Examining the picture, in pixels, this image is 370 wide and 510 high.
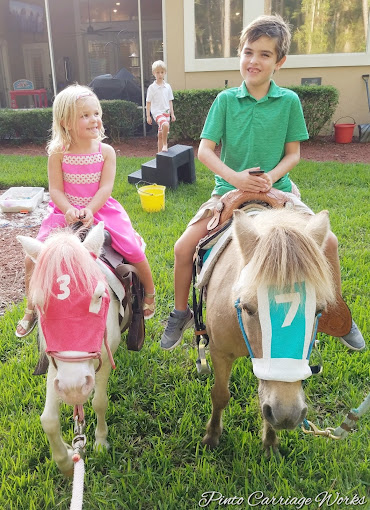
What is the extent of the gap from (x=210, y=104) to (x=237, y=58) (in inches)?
63.5

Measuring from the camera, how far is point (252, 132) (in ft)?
8.28

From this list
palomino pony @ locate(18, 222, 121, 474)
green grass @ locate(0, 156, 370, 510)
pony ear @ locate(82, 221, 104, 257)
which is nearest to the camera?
palomino pony @ locate(18, 222, 121, 474)

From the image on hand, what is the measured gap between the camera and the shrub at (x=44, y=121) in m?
10.6

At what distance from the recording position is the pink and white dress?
2469 mm

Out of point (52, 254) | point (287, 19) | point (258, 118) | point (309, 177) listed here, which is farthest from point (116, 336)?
point (287, 19)

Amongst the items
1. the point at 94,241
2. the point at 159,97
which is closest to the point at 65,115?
the point at 94,241

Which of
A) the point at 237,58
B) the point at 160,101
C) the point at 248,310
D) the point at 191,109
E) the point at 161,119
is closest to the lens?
the point at 248,310

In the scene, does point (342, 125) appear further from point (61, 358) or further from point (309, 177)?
point (61, 358)

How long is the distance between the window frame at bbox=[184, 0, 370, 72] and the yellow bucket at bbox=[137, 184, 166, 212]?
649cm

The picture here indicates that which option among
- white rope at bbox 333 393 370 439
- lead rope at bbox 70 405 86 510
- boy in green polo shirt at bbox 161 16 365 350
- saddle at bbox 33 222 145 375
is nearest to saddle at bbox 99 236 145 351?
saddle at bbox 33 222 145 375

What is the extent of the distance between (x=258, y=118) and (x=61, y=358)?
188cm

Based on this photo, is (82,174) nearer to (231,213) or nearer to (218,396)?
(231,213)

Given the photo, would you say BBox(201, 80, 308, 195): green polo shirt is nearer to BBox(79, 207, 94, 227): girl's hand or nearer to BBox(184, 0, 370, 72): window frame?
BBox(79, 207, 94, 227): girl's hand

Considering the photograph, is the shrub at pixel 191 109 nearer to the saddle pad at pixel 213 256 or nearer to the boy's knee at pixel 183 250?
the boy's knee at pixel 183 250
